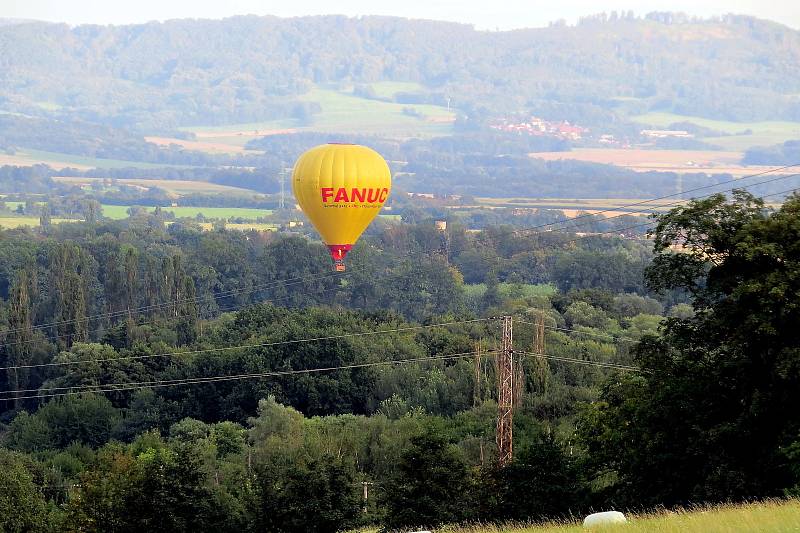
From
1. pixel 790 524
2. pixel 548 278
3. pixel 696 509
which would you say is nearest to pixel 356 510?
pixel 696 509

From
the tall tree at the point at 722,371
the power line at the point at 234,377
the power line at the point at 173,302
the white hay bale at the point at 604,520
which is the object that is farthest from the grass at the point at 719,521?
the power line at the point at 173,302

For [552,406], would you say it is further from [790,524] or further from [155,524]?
[790,524]

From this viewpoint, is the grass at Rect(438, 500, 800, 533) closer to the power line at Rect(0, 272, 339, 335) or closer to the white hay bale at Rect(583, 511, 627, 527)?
the white hay bale at Rect(583, 511, 627, 527)

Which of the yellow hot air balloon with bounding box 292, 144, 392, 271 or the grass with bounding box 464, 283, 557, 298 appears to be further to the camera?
the grass with bounding box 464, 283, 557, 298

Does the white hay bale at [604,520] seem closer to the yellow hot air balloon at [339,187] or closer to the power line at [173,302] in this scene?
the yellow hot air balloon at [339,187]

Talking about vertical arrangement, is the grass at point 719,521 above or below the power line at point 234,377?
above

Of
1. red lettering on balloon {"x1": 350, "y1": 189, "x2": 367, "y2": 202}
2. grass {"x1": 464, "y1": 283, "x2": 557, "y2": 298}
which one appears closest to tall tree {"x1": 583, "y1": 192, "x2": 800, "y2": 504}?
red lettering on balloon {"x1": 350, "y1": 189, "x2": 367, "y2": 202}

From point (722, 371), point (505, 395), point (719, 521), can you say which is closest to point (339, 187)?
point (505, 395)
